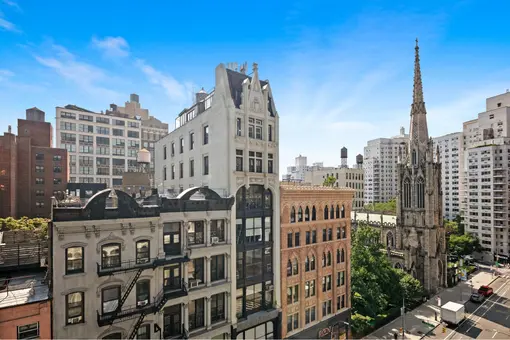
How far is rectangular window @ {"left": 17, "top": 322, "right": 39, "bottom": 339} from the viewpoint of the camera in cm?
1695

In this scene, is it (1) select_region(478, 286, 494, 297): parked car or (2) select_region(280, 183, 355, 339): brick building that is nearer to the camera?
(2) select_region(280, 183, 355, 339): brick building

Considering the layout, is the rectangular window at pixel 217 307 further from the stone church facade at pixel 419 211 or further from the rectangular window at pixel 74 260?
the stone church facade at pixel 419 211

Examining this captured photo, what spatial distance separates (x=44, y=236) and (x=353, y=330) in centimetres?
4136

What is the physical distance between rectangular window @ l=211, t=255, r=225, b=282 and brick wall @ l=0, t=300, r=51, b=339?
12.6 meters

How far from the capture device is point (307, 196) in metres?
32.7

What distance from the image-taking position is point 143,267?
67.6 feet

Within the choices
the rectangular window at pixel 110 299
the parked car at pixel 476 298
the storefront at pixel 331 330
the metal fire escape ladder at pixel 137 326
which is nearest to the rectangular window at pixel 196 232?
the metal fire escape ladder at pixel 137 326

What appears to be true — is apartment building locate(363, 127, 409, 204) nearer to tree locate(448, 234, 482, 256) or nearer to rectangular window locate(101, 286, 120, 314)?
tree locate(448, 234, 482, 256)

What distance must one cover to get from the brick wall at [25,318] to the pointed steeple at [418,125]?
68696 millimetres

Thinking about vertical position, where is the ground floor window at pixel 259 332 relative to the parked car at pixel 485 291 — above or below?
above

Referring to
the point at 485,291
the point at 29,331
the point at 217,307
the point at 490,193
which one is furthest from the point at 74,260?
the point at 490,193

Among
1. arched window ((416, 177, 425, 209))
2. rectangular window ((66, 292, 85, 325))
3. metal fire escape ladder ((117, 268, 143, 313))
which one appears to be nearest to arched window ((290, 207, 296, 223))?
metal fire escape ladder ((117, 268, 143, 313))

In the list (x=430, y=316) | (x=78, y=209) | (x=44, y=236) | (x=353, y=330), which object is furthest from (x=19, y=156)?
(x=430, y=316)

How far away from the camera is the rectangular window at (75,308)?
18.5 m
